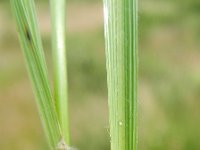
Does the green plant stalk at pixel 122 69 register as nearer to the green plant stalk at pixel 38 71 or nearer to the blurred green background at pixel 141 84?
the green plant stalk at pixel 38 71

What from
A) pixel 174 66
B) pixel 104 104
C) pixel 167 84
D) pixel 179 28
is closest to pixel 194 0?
pixel 179 28

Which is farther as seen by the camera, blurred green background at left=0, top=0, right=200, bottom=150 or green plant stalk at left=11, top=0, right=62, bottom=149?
blurred green background at left=0, top=0, right=200, bottom=150

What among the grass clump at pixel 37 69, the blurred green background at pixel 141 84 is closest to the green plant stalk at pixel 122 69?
the grass clump at pixel 37 69

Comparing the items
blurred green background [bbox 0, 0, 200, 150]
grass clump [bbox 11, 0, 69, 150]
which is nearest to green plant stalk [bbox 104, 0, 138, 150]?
grass clump [bbox 11, 0, 69, 150]

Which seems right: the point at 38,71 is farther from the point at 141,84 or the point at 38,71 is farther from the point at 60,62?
the point at 141,84

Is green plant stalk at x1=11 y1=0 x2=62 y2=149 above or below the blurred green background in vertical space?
above

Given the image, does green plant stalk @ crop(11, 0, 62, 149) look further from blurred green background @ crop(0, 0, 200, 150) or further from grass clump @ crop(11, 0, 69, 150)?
blurred green background @ crop(0, 0, 200, 150)
